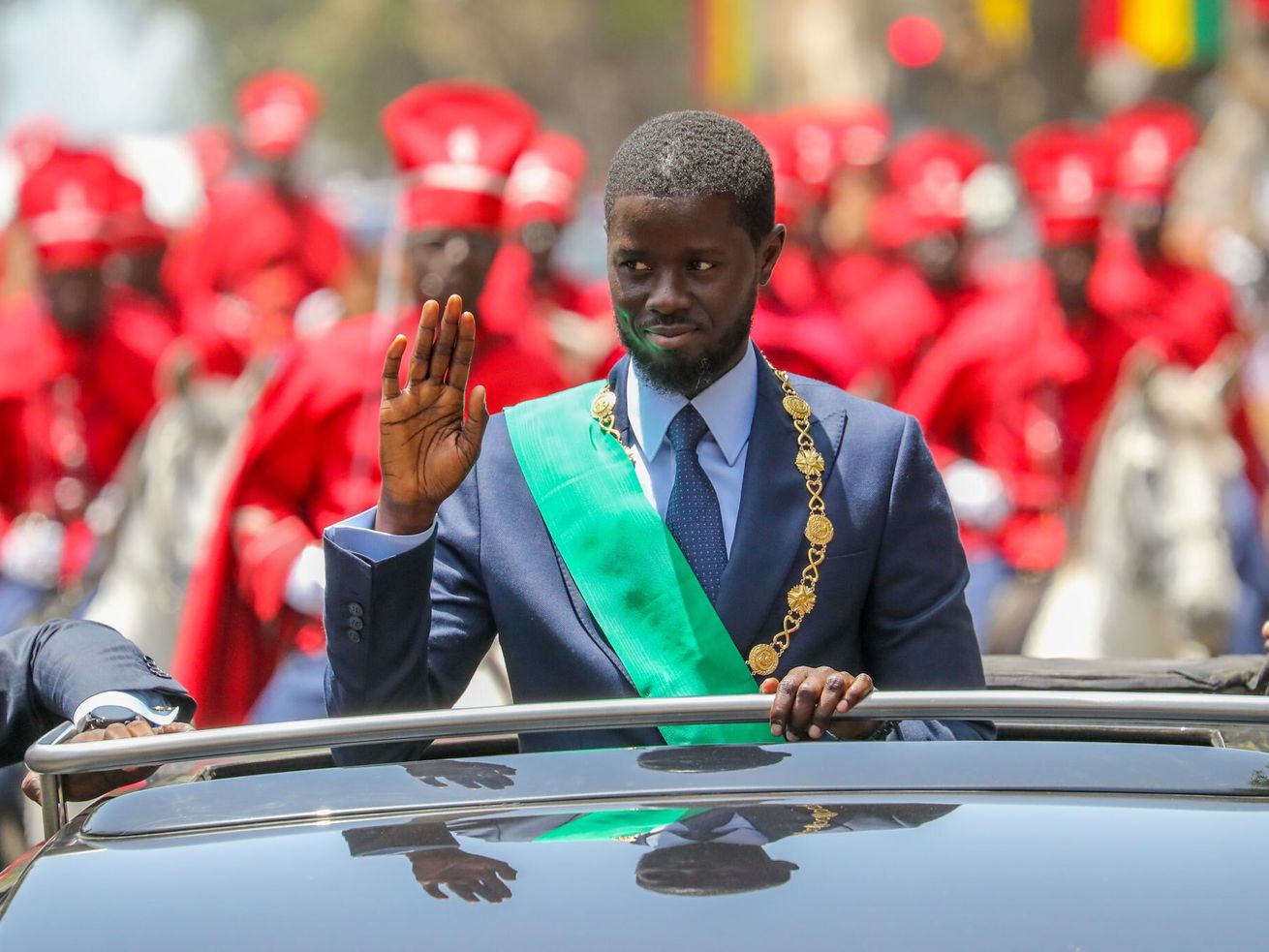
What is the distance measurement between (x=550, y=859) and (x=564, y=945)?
17cm

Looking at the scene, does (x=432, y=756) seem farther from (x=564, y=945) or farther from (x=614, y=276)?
(x=564, y=945)

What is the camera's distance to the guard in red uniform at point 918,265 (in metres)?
10.1

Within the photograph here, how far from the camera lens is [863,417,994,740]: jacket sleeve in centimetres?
290

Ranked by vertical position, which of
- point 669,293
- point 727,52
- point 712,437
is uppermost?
point 727,52

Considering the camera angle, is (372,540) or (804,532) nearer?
(372,540)

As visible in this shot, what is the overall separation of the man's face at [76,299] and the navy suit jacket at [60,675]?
479 centimetres

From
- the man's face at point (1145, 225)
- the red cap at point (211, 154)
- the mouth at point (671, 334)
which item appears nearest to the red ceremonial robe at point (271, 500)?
the mouth at point (671, 334)

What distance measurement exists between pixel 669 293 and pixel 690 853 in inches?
40.1

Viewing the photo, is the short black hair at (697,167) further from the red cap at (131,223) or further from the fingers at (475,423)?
the red cap at (131,223)

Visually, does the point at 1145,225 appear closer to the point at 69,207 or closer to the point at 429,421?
the point at 69,207

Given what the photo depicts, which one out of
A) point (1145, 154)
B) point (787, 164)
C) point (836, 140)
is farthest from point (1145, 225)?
point (836, 140)

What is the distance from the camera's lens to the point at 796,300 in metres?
9.50

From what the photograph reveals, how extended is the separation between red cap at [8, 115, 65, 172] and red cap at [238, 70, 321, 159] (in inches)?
44.3

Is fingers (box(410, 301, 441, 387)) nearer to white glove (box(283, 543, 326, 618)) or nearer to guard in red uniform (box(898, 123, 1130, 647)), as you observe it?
white glove (box(283, 543, 326, 618))
